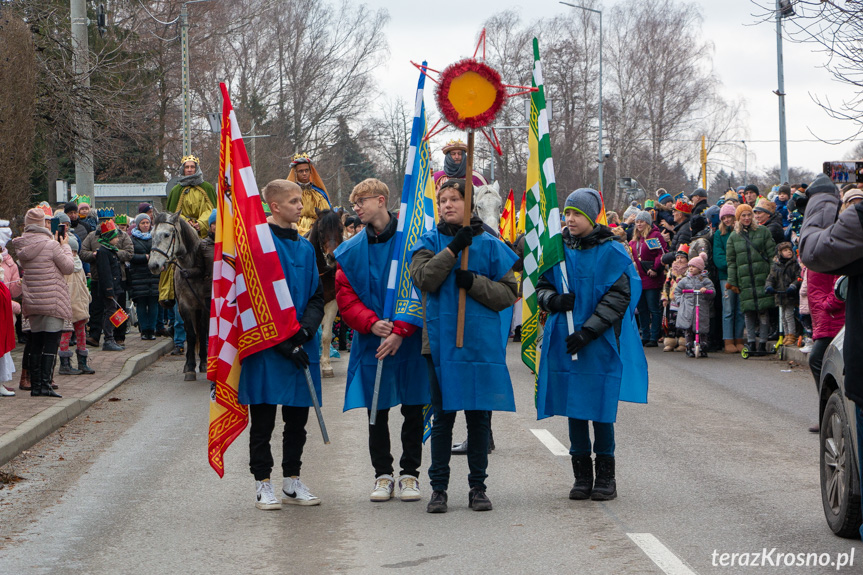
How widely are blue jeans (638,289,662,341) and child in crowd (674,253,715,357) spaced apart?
1456 millimetres

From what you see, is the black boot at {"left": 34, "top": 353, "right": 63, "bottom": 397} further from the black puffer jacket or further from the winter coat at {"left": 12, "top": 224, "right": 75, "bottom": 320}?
the black puffer jacket

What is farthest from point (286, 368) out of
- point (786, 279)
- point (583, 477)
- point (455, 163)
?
point (786, 279)

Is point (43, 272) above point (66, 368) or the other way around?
above

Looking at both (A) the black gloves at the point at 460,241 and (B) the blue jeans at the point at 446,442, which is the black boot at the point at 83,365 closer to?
(B) the blue jeans at the point at 446,442

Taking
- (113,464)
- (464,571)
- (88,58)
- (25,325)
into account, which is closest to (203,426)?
(113,464)

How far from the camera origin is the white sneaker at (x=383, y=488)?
23.5 ft

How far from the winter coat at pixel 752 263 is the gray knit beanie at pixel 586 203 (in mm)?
9376

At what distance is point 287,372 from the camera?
22.6 feet

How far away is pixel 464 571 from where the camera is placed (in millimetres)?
5527

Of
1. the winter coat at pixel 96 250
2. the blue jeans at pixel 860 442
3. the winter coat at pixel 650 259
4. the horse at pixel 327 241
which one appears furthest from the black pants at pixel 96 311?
the blue jeans at pixel 860 442

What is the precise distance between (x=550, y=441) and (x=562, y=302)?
2.70 metres

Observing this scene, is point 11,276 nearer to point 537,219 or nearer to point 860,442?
point 537,219

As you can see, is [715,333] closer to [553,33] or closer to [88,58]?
[88,58]

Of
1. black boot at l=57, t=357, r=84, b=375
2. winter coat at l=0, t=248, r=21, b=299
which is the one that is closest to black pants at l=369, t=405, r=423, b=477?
winter coat at l=0, t=248, r=21, b=299
